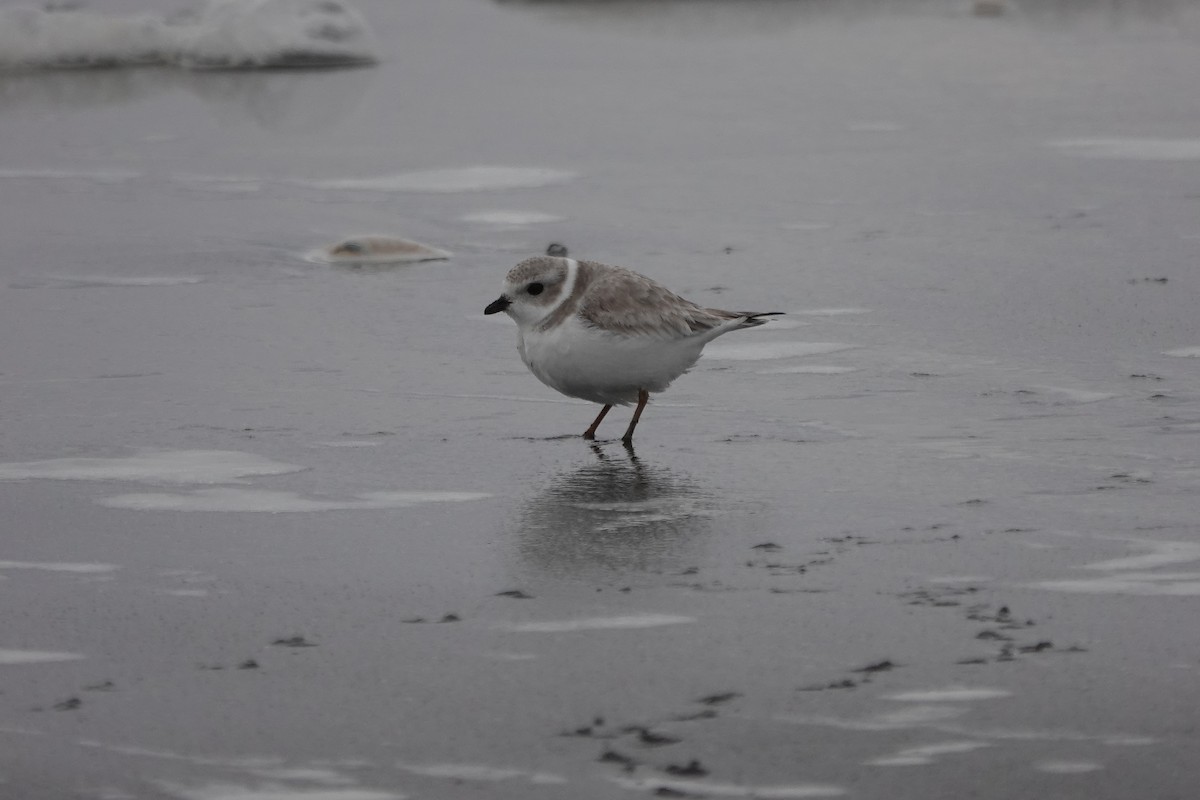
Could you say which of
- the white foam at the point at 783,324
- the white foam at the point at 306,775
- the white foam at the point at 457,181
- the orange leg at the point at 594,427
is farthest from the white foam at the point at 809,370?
the white foam at the point at 457,181

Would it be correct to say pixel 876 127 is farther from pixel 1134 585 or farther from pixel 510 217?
pixel 1134 585

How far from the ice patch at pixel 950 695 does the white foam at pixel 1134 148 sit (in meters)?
7.99

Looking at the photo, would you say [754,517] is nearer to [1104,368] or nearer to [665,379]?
[665,379]

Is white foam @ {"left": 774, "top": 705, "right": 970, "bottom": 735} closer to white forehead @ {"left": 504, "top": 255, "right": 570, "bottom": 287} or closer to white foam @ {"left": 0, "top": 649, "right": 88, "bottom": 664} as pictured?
white foam @ {"left": 0, "top": 649, "right": 88, "bottom": 664}

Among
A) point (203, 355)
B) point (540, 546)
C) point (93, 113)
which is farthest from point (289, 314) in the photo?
point (93, 113)

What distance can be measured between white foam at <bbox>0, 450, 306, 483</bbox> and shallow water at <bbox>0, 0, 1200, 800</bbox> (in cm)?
2

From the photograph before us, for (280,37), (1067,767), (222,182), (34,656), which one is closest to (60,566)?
(34,656)

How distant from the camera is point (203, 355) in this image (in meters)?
7.41

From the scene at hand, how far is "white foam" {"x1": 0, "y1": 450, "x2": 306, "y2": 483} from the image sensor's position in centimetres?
579

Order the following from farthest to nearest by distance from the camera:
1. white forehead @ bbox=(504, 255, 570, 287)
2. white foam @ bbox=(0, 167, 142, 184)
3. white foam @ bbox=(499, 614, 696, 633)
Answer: white foam @ bbox=(0, 167, 142, 184) → white forehead @ bbox=(504, 255, 570, 287) → white foam @ bbox=(499, 614, 696, 633)

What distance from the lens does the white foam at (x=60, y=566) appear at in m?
4.93

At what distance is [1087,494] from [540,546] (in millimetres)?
1641

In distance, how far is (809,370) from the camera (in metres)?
7.07

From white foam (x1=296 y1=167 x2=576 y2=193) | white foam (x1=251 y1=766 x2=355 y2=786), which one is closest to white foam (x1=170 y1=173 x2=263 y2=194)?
→ white foam (x1=296 y1=167 x2=576 y2=193)
